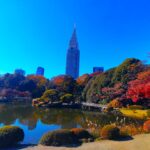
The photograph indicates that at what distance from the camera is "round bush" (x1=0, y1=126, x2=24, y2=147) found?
1123 centimetres

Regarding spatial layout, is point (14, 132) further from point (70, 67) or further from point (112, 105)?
point (70, 67)

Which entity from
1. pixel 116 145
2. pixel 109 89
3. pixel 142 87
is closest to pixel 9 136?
pixel 116 145

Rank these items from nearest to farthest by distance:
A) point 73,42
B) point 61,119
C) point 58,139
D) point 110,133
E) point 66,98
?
point 58,139, point 110,133, point 61,119, point 66,98, point 73,42

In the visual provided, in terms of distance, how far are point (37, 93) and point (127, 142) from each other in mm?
56045

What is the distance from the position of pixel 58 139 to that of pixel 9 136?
2.21 m

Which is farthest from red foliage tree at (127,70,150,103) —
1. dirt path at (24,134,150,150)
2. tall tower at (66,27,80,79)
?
tall tower at (66,27,80,79)

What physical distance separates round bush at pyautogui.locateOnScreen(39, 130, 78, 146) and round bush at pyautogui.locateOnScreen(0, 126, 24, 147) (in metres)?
1.09

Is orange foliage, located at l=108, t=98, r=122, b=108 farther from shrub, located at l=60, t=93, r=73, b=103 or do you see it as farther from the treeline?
shrub, located at l=60, t=93, r=73, b=103

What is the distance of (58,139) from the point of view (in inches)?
462

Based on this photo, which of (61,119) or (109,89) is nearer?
(61,119)

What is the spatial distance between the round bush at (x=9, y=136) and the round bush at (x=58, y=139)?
42.9 inches

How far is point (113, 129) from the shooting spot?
12789 mm

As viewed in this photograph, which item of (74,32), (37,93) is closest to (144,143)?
(37,93)

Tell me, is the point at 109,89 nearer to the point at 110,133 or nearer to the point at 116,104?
the point at 116,104
